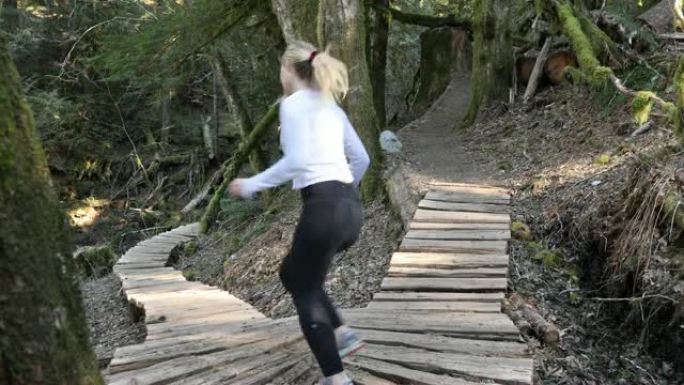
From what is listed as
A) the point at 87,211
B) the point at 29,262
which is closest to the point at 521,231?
the point at 29,262

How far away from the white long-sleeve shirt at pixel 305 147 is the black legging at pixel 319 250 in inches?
2.9

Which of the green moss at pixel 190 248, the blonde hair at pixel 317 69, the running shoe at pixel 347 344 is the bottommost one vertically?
the green moss at pixel 190 248

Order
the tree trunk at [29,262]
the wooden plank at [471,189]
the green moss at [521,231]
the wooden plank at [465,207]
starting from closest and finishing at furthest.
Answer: the tree trunk at [29,262] → the green moss at [521,231] → the wooden plank at [465,207] → the wooden plank at [471,189]

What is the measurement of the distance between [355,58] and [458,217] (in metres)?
2.75

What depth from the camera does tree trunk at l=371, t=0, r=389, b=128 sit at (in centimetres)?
1423

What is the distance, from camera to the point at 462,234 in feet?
19.5

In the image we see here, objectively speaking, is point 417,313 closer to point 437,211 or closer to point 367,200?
point 437,211

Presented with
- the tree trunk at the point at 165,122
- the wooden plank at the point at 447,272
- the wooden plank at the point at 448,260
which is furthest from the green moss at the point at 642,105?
the tree trunk at the point at 165,122

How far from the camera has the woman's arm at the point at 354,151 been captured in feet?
11.0

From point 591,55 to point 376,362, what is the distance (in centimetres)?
756

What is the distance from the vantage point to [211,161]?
2384 centimetres

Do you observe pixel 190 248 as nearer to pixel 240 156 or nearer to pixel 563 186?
pixel 240 156

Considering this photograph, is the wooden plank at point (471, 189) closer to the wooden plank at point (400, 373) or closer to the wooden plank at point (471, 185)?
the wooden plank at point (471, 185)

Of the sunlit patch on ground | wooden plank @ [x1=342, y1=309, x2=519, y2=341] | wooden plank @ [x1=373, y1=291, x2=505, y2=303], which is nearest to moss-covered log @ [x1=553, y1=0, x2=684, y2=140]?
wooden plank @ [x1=373, y1=291, x2=505, y2=303]
